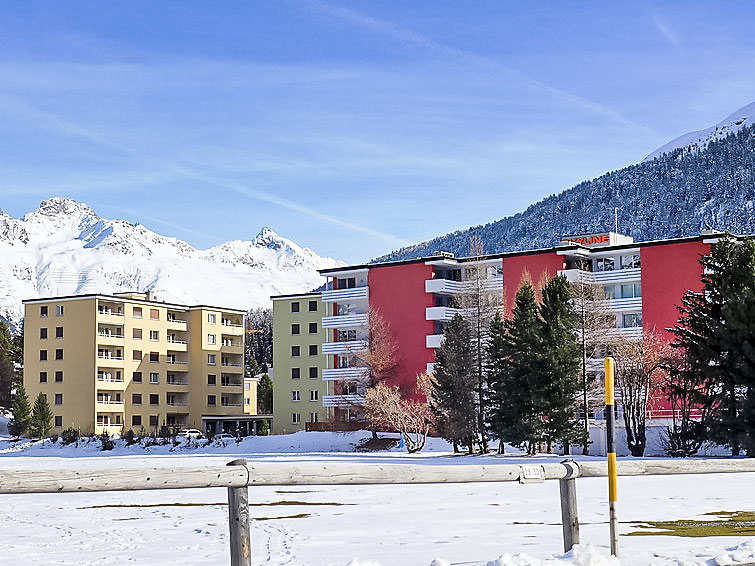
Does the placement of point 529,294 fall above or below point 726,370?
above

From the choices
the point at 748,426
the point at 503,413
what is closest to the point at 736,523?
the point at 748,426

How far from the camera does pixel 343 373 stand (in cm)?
8731

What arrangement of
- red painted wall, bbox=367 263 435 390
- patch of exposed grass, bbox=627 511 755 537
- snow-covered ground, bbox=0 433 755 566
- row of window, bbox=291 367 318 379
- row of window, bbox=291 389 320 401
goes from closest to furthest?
1. snow-covered ground, bbox=0 433 755 566
2. patch of exposed grass, bbox=627 511 755 537
3. red painted wall, bbox=367 263 435 390
4. row of window, bbox=291 389 320 401
5. row of window, bbox=291 367 318 379

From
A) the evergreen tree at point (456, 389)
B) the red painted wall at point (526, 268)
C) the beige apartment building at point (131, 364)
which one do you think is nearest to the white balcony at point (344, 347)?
the red painted wall at point (526, 268)

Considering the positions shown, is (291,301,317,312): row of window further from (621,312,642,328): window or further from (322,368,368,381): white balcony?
(621,312,642,328): window

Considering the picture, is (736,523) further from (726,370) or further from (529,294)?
(529,294)

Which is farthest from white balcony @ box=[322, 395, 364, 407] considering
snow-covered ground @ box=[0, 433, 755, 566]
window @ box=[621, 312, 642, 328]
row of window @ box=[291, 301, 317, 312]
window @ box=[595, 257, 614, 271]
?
snow-covered ground @ box=[0, 433, 755, 566]

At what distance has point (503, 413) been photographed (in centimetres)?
5538

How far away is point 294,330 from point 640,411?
49.4m

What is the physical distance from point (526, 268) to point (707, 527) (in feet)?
208

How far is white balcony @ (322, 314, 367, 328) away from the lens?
8812 cm

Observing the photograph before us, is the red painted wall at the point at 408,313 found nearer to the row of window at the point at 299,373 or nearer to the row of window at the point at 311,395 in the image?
the row of window at the point at 299,373

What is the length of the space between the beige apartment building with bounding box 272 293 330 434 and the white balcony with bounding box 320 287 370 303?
8796 millimetres

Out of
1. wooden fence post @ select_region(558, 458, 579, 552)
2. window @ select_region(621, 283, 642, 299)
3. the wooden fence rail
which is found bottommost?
wooden fence post @ select_region(558, 458, 579, 552)
